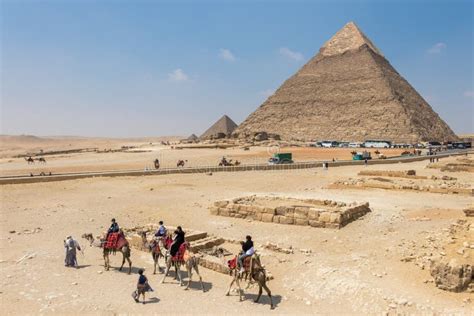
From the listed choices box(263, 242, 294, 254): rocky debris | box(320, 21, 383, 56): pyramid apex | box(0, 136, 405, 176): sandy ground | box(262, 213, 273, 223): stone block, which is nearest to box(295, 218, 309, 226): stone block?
box(262, 213, 273, 223): stone block

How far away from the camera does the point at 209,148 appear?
220 feet

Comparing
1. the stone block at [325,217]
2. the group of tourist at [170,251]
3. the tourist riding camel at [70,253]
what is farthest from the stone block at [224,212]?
the tourist riding camel at [70,253]

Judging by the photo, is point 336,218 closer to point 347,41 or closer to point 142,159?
point 142,159

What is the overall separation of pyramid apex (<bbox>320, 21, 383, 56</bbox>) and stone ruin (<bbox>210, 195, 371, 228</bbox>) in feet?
433

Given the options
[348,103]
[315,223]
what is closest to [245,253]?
[315,223]

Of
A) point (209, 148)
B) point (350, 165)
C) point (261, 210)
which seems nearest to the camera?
point (261, 210)

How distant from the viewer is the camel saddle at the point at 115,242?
28.6 ft

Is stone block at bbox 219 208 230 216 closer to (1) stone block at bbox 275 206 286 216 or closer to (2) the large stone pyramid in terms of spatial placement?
(1) stone block at bbox 275 206 286 216

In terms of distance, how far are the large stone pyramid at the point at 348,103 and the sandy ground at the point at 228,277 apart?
266 feet

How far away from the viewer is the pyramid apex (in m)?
137

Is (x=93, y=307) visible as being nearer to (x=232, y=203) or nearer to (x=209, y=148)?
(x=232, y=203)

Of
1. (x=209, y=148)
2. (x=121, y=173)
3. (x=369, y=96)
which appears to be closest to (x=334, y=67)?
(x=369, y=96)

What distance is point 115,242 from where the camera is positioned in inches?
344

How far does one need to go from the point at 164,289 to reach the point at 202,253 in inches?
69.9
